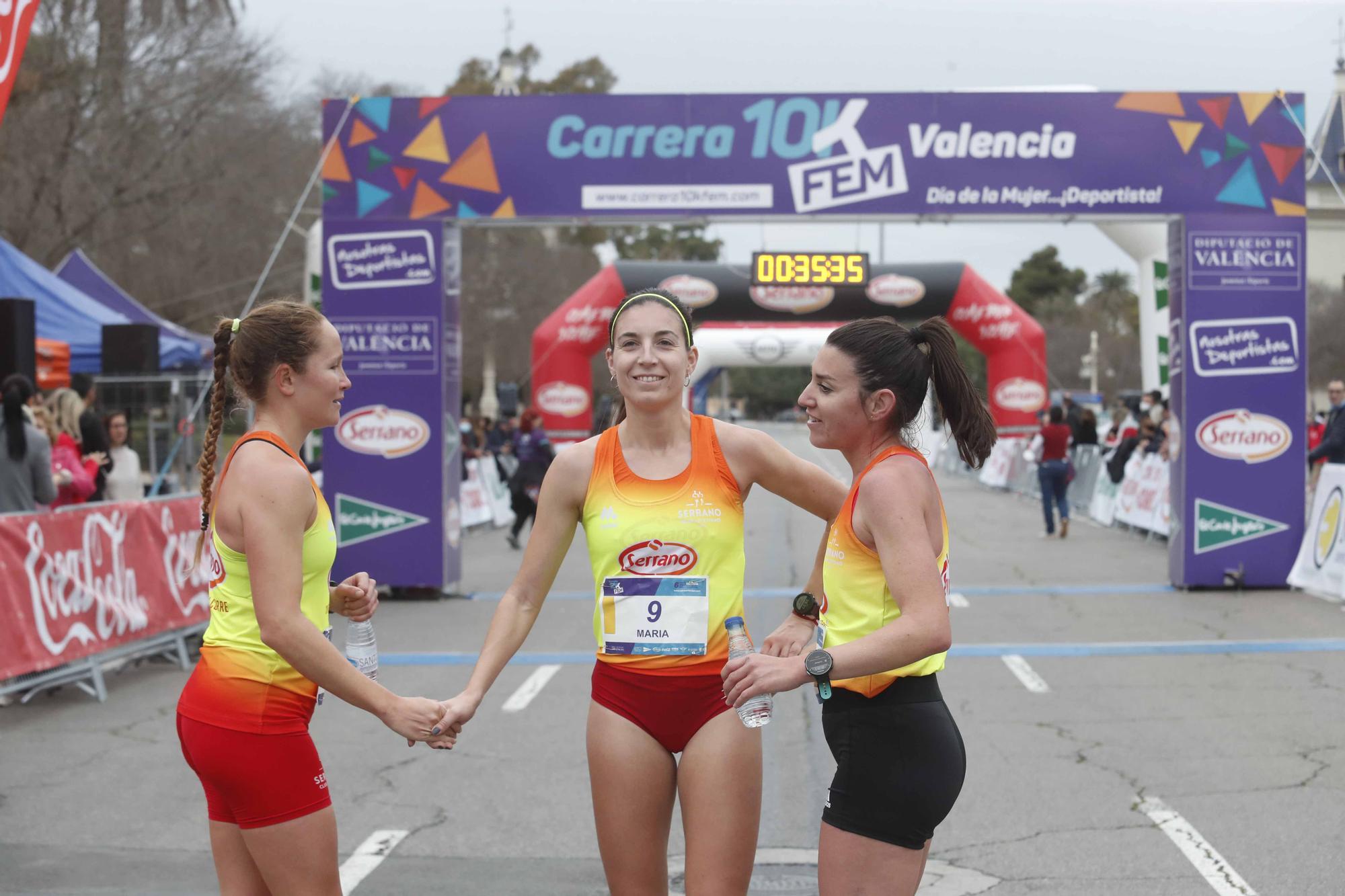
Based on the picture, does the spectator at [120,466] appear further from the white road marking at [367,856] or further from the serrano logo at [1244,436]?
the serrano logo at [1244,436]

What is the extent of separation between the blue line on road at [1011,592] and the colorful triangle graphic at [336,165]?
4.17 m

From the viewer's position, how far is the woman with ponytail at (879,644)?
285 cm

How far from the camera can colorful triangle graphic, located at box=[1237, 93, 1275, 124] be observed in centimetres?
1288

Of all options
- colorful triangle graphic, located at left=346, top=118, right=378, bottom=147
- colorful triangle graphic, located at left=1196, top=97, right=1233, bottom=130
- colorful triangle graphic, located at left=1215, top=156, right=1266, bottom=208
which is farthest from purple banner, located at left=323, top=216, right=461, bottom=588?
colorful triangle graphic, located at left=1215, top=156, right=1266, bottom=208

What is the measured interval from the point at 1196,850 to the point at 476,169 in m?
9.61

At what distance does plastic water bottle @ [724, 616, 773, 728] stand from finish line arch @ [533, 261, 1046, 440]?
65.3ft

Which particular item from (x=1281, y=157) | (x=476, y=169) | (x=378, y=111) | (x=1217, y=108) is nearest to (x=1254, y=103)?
(x=1217, y=108)

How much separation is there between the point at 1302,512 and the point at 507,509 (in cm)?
1454

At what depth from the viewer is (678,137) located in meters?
13.1

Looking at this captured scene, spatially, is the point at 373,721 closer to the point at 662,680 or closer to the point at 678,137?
the point at 662,680

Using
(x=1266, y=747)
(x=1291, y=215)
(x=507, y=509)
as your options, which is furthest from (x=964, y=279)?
(x=1266, y=747)

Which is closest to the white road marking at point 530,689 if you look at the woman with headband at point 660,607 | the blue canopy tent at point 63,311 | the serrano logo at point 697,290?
the woman with headband at point 660,607

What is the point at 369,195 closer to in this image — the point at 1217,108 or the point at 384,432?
the point at 384,432

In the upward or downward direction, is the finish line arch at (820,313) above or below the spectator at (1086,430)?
above
